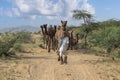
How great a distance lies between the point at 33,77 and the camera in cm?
1352

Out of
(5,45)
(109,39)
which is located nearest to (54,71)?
(5,45)

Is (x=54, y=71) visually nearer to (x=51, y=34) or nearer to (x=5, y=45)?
(x=5, y=45)

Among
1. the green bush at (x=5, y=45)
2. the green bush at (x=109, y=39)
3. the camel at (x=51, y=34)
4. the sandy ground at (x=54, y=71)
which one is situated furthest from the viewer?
the camel at (x=51, y=34)

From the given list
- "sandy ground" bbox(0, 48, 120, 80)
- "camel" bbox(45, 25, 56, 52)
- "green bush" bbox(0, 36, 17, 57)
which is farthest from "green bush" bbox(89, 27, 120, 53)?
"green bush" bbox(0, 36, 17, 57)

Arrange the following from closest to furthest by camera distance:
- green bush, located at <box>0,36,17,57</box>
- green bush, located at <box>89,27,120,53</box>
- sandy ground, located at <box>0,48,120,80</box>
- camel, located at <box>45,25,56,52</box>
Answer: sandy ground, located at <box>0,48,120,80</box> < green bush, located at <box>0,36,17,57</box> < green bush, located at <box>89,27,120,53</box> < camel, located at <box>45,25,56,52</box>

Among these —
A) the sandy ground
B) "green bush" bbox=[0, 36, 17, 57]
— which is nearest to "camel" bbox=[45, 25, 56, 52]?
"green bush" bbox=[0, 36, 17, 57]

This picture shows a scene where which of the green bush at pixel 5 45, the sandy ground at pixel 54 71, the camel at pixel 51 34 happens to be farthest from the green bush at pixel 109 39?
the green bush at pixel 5 45

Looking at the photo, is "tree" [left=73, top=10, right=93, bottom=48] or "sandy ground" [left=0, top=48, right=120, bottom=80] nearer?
"sandy ground" [left=0, top=48, right=120, bottom=80]

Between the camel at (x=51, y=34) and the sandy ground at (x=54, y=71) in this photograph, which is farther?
the camel at (x=51, y=34)

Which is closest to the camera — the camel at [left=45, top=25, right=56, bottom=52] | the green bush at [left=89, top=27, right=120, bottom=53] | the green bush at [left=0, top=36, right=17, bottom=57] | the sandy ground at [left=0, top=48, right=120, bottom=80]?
the sandy ground at [left=0, top=48, right=120, bottom=80]

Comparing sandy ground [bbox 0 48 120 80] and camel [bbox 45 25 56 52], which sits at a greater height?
camel [bbox 45 25 56 52]

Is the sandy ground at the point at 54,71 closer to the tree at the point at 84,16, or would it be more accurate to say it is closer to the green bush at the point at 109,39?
the green bush at the point at 109,39

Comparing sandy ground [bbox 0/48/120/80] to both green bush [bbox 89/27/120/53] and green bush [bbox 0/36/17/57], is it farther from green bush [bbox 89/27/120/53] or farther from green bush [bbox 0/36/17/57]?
green bush [bbox 89/27/120/53]

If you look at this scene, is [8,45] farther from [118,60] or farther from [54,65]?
[118,60]
